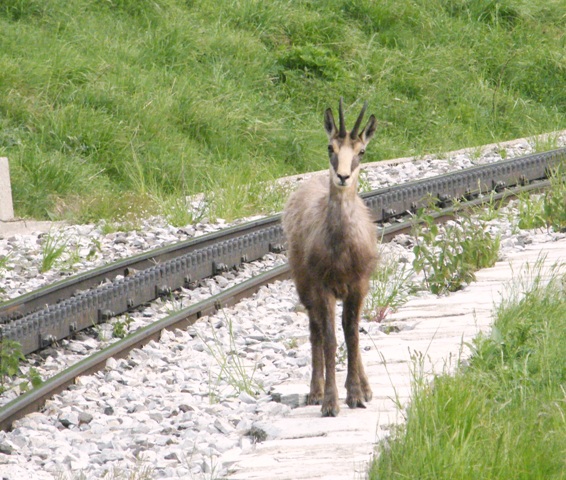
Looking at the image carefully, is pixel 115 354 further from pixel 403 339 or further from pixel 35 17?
pixel 35 17

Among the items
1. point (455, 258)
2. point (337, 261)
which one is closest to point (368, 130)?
point (337, 261)

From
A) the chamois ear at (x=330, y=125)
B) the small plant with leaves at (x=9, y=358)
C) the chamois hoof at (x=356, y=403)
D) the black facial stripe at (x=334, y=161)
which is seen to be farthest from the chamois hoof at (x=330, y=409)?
the small plant with leaves at (x=9, y=358)

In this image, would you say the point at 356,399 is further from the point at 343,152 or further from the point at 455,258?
the point at 455,258

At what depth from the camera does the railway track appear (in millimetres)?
7363

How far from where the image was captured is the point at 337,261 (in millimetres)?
5516

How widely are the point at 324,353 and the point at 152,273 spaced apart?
3673 millimetres

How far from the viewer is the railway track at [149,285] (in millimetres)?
7363

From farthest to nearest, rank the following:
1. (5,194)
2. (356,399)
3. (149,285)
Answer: (5,194)
(149,285)
(356,399)

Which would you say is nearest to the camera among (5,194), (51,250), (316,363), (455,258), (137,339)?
(316,363)

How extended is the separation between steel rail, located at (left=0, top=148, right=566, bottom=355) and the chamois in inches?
100

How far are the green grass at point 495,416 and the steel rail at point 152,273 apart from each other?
10.8 feet

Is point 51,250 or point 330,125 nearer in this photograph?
point 330,125

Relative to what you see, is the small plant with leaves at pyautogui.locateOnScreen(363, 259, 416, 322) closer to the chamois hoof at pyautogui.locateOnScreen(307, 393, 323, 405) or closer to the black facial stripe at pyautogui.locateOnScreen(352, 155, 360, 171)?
the chamois hoof at pyautogui.locateOnScreen(307, 393, 323, 405)

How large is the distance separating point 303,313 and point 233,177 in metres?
5.03
